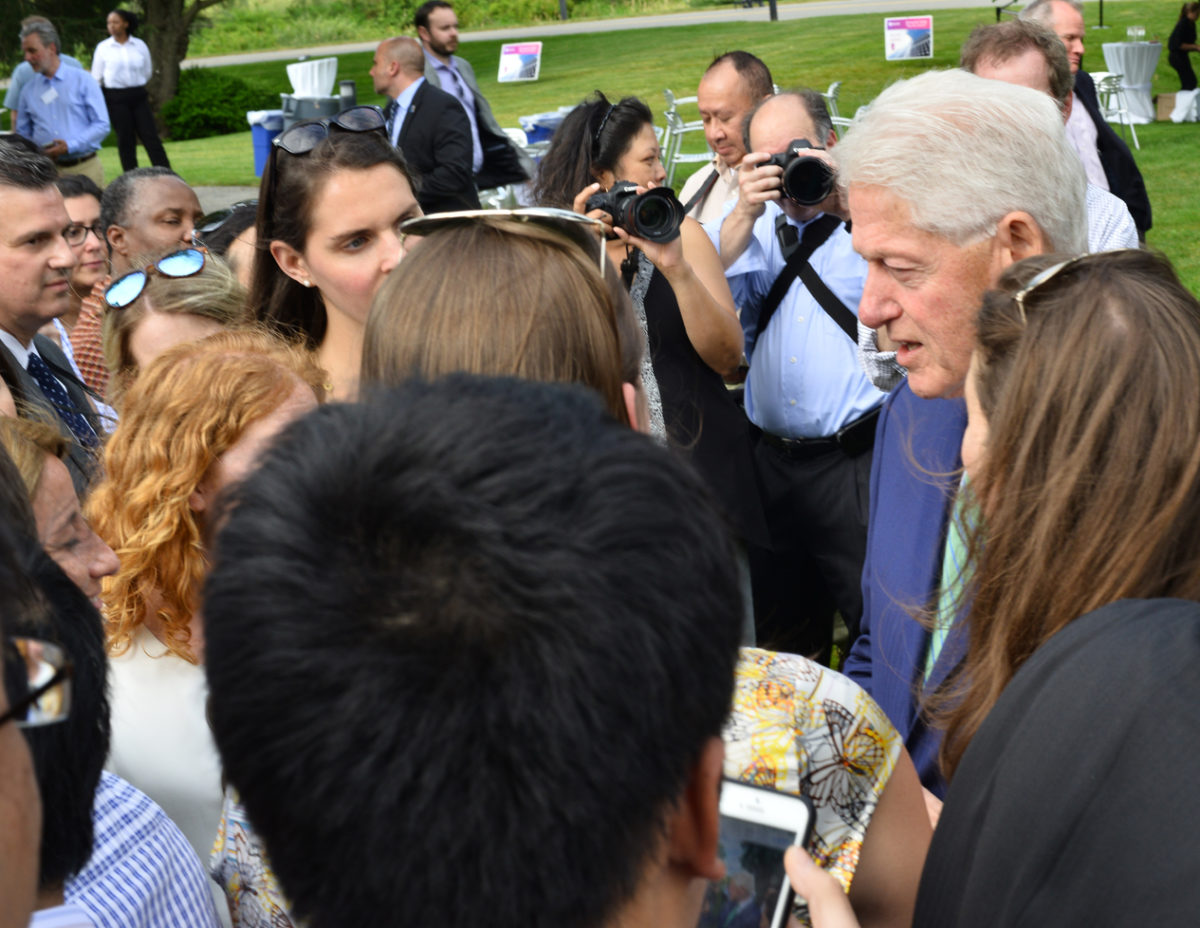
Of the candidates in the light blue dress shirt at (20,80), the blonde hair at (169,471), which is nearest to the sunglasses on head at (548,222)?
the blonde hair at (169,471)

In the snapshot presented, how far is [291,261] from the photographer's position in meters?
2.88

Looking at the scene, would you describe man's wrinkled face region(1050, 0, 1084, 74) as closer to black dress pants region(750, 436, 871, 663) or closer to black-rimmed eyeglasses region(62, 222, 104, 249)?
black dress pants region(750, 436, 871, 663)

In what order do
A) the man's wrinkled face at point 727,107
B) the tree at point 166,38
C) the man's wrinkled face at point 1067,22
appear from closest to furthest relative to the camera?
1. the man's wrinkled face at point 727,107
2. the man's wrinkled face at point 1067,22
3. the tree at point 166,38

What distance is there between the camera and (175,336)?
10.8 ft

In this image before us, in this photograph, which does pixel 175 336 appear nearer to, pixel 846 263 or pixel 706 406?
pixel 706 406

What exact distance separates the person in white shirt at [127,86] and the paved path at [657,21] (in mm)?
16066

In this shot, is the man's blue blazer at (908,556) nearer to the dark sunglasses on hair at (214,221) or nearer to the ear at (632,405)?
the ear at (632,405)

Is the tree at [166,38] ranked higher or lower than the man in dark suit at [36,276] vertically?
higher

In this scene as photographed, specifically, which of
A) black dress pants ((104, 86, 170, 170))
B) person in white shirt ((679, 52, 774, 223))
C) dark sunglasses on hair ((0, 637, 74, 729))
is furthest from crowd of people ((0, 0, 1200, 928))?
black dress pants ((104, 86, 170, 170))

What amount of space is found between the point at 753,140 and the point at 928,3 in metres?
28.2

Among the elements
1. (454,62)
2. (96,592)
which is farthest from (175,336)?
(454,62)

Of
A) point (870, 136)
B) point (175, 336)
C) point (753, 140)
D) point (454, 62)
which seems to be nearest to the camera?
point (870, 136)

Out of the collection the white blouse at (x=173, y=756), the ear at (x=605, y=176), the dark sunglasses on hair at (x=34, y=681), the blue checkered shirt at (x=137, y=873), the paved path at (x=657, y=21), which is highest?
the paved path at (x=657, y=21)

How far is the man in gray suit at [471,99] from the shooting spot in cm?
875
